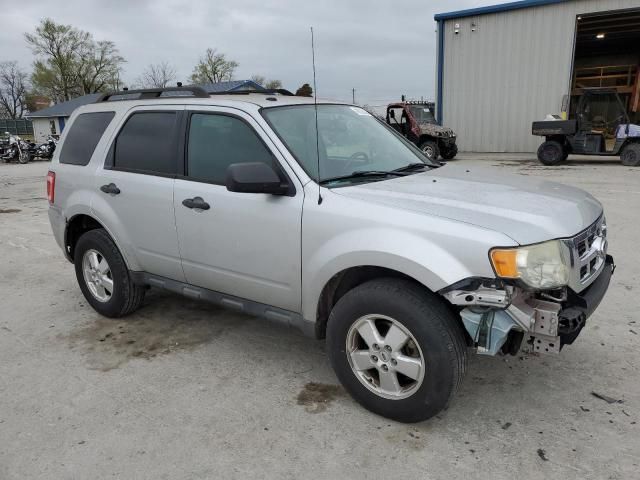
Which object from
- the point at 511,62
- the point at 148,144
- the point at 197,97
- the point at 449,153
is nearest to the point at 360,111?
the point at 197,97

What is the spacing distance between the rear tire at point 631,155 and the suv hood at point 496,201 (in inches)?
523

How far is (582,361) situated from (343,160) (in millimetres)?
2116

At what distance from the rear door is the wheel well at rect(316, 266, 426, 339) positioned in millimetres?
1234

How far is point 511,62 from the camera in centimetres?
2000

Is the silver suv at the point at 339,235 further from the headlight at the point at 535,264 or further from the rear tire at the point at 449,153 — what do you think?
the rear tire at the point at 449,153

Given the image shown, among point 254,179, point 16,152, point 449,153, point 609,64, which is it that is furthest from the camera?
point 609,64

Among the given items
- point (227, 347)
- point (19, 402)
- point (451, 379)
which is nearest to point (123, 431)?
point (19, 402)

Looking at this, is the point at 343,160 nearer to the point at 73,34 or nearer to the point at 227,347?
the point at 227,347

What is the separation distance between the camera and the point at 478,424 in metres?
2.85

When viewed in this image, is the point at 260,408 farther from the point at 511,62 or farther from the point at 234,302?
the point at 511,62

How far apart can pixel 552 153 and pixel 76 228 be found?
14737 millimetres

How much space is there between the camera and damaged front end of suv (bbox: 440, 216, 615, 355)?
2.41 metres

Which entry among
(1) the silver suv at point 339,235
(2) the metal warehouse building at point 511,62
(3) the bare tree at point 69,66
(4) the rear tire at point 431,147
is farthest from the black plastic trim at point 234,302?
(3) the bare tree at point 69,66

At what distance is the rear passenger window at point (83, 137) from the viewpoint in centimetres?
A: 434
